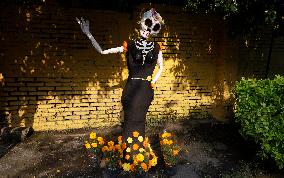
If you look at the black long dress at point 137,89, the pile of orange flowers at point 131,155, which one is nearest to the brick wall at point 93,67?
the black long dress at point 137,89

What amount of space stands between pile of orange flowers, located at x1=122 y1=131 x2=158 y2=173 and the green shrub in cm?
179

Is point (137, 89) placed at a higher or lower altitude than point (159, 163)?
higher

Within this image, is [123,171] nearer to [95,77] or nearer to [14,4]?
[95,77]

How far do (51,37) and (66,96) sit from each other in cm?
126

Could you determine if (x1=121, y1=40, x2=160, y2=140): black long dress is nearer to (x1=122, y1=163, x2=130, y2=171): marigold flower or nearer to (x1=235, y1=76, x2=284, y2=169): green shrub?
(x1=122, y1=163, x2=130, y2=171): marigold flower

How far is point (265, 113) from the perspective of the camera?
5.13 meters

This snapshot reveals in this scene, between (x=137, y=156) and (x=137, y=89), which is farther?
(x=137, y=89)

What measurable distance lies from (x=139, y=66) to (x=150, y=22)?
2.14 feet

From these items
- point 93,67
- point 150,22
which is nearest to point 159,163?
point 150,22

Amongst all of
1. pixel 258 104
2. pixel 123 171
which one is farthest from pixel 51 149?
pixel 258 104

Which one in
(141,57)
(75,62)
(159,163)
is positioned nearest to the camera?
(141,57)

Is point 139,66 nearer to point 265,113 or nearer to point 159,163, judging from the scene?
point 159,163

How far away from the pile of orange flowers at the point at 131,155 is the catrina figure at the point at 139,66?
0.15m

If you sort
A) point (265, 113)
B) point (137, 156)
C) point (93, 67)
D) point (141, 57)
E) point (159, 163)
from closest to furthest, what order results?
point (137, 156)
point (141, 57)
point (265, 113)
point (159, 163)
point (93, 67)
